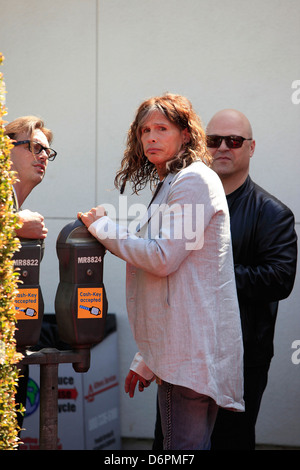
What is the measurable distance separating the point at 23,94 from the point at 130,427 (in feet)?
7.89

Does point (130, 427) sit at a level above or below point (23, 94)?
below

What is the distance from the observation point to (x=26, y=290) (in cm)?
266

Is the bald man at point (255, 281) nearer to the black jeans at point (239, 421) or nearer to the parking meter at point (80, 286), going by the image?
the black jeans at point (239, 421)

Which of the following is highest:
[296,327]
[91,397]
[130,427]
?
[296,327]

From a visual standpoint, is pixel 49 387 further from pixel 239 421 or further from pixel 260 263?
pixel 260 263

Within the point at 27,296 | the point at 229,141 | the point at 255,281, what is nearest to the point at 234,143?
the point at 229,141

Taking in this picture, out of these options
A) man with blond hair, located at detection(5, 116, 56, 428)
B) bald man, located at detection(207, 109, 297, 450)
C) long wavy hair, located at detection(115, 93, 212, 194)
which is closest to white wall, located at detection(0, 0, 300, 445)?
bald man, located at detection(207, 109, 297, 450)

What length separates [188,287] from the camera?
8.46ft

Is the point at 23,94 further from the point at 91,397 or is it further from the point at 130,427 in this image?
the point at 130,427

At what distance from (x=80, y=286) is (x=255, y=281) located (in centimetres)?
86

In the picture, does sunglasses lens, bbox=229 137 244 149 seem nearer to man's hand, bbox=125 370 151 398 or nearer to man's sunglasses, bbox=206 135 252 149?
man's sunglasses, bbox=206 135 252 149

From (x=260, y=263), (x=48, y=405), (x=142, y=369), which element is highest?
(x=260, y=263)
